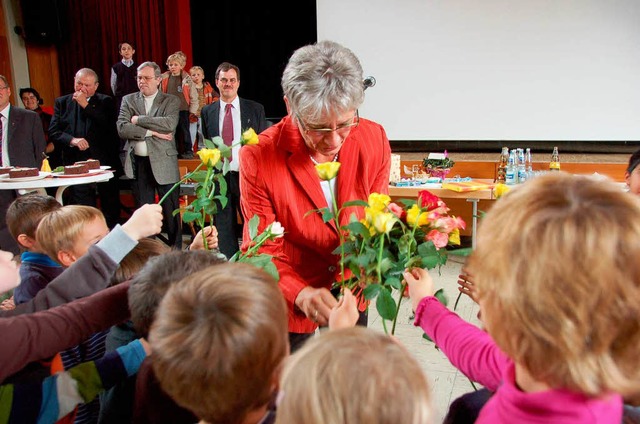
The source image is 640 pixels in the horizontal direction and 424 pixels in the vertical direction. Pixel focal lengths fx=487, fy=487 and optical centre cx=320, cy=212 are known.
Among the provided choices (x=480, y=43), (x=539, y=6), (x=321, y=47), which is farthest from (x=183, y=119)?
(x=321, y=47)

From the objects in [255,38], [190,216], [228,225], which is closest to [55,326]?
[190,216]

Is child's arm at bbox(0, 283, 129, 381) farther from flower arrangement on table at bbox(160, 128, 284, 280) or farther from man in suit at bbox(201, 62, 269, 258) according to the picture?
man in suit at bbox(201, 62, 269, 258)

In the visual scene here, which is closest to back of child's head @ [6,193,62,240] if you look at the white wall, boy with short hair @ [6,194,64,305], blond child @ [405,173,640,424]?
boy with short hair @ [6,194,64,305]

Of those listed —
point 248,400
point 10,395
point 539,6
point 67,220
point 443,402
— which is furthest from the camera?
point 539,6

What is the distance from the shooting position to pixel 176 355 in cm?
73

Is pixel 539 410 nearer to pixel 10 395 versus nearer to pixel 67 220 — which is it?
pixel 10 395

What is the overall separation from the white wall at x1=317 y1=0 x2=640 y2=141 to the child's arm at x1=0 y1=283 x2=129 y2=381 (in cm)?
434

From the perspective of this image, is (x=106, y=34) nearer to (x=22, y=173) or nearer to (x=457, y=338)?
(x=22, y=173)

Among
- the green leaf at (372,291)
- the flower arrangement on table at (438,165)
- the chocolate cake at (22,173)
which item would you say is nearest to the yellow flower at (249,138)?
the green leaf at (372,291)

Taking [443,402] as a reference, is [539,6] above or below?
above

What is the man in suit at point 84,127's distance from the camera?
203 inches

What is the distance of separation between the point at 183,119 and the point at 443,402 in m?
5.37

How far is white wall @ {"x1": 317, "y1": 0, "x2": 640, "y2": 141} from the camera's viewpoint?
434cm

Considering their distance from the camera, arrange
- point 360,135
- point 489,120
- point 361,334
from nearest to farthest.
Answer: point 361,334 < point 360,135 < point 489,120
